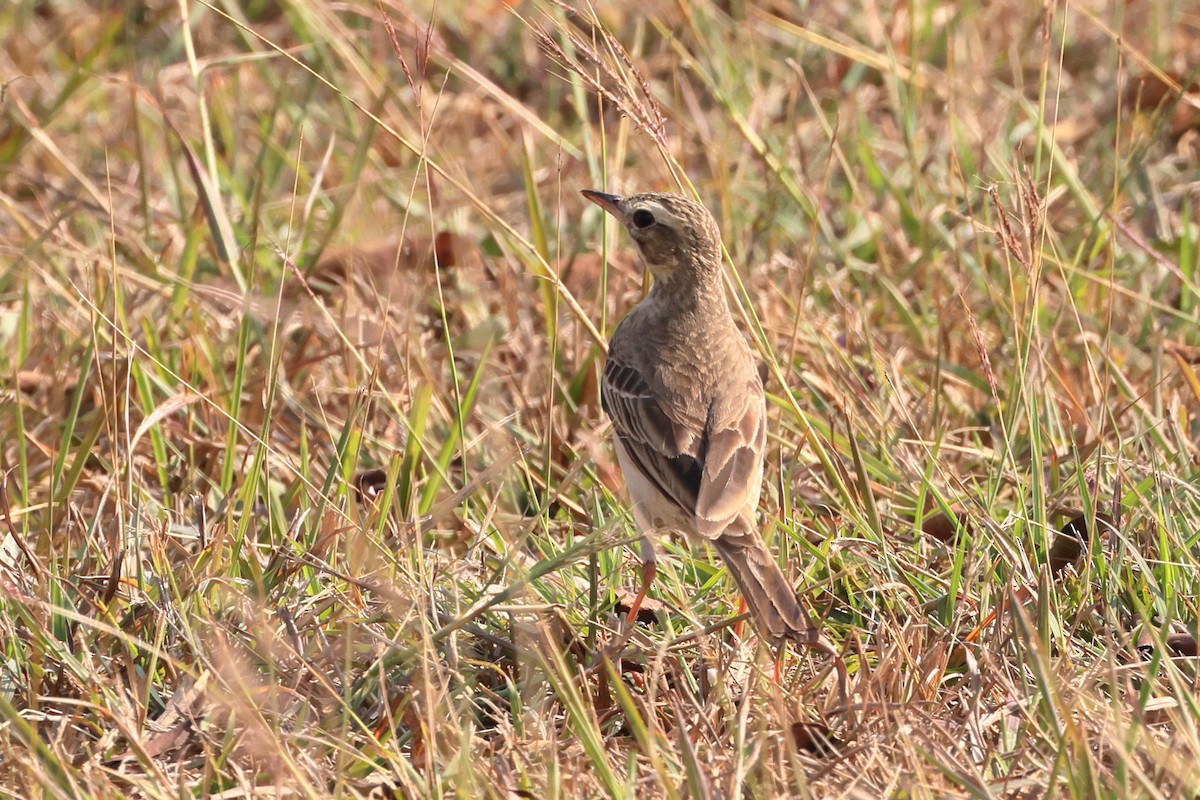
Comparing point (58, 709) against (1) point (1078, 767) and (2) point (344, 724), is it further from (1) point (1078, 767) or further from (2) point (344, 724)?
(1) point (1078, 767)

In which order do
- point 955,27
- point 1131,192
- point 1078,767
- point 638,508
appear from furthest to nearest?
1. point 955,27
2. point 1131,192
3. point 638,508
4. point 1078,767

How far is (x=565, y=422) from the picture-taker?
540 cm

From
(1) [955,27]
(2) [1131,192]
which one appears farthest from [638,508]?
(1) [955,27]

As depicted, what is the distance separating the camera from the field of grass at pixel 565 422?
3.52m

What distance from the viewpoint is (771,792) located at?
3275mm

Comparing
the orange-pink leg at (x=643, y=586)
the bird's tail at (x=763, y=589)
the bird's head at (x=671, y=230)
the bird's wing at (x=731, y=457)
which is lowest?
the orange-pink leg at (x=643, y=586)

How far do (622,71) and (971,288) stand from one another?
2587mm

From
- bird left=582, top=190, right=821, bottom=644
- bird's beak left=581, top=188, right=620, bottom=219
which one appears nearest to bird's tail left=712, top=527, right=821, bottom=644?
bird left=582, top=190, right=821, bottom=644

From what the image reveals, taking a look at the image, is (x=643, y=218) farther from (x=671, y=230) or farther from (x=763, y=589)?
(x=763, y=589)

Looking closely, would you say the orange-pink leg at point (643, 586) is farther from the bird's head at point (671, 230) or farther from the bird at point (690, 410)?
the bird's head at point (671, 230)

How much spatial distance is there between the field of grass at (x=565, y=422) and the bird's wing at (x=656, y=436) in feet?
0.65

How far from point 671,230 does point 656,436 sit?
80cm

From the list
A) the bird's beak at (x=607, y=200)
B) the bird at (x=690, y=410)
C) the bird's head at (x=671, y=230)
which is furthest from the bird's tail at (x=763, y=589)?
the bird's beak at (x=607, y=200)

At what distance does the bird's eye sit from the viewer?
4922 millimetres
